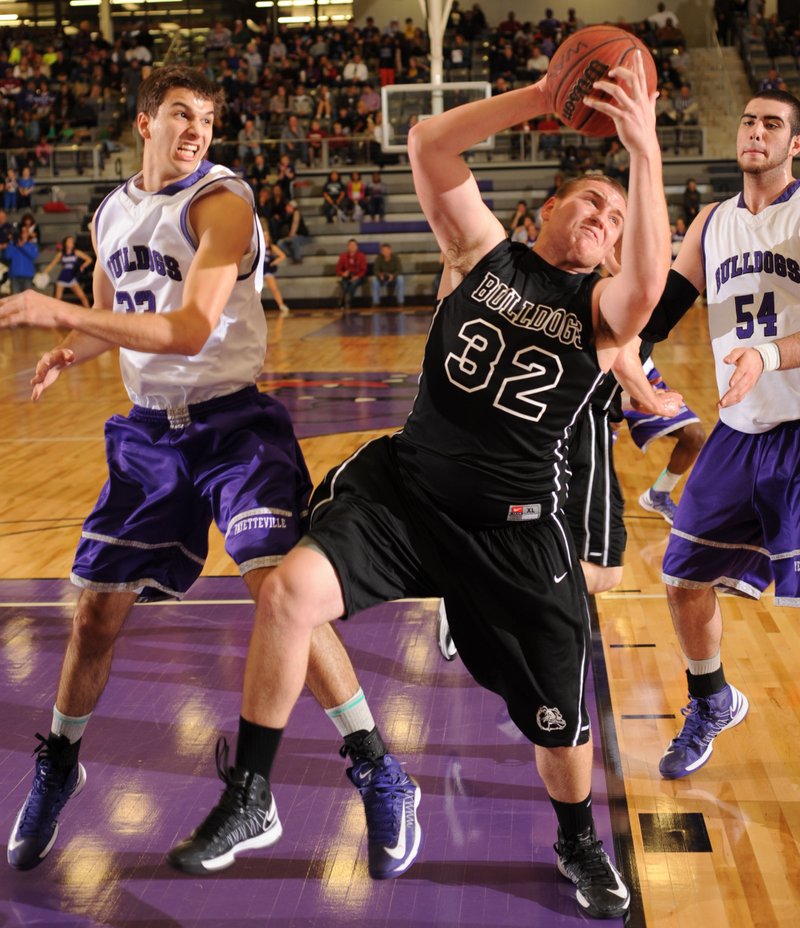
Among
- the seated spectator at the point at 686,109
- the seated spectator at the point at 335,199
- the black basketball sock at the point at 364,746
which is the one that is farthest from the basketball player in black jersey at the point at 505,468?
the seated spectator at the point at 686,109

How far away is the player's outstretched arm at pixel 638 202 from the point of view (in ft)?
8.97

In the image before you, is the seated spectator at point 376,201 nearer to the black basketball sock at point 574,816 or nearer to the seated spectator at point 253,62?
the seated spectator at point 253,62

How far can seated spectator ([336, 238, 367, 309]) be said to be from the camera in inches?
787

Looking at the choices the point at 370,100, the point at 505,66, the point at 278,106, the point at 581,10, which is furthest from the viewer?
the point at 581,10

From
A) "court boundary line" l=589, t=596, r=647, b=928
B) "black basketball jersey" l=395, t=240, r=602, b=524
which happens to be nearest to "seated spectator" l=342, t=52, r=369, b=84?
"court boundary line" l=589, t=596, r=647, b=928

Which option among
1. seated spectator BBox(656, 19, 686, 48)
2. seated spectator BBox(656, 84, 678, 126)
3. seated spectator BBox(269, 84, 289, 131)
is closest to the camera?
seated spectator BBox(656, 84, 678, 126)

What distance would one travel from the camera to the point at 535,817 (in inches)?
146

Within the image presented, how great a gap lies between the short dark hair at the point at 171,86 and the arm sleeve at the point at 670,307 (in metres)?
1.57

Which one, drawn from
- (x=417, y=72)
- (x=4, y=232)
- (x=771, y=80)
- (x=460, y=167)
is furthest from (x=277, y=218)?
(x=460, y=167)

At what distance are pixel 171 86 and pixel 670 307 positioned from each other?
1.76 meters

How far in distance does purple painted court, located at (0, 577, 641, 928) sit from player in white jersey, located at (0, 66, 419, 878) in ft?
0.54

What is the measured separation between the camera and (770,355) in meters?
3.50

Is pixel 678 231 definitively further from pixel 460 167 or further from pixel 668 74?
pixel 460 167

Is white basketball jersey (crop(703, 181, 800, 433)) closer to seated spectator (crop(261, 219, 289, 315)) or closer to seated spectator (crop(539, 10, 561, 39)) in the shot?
seated spectator (crop(261, 219, 289, 315))
